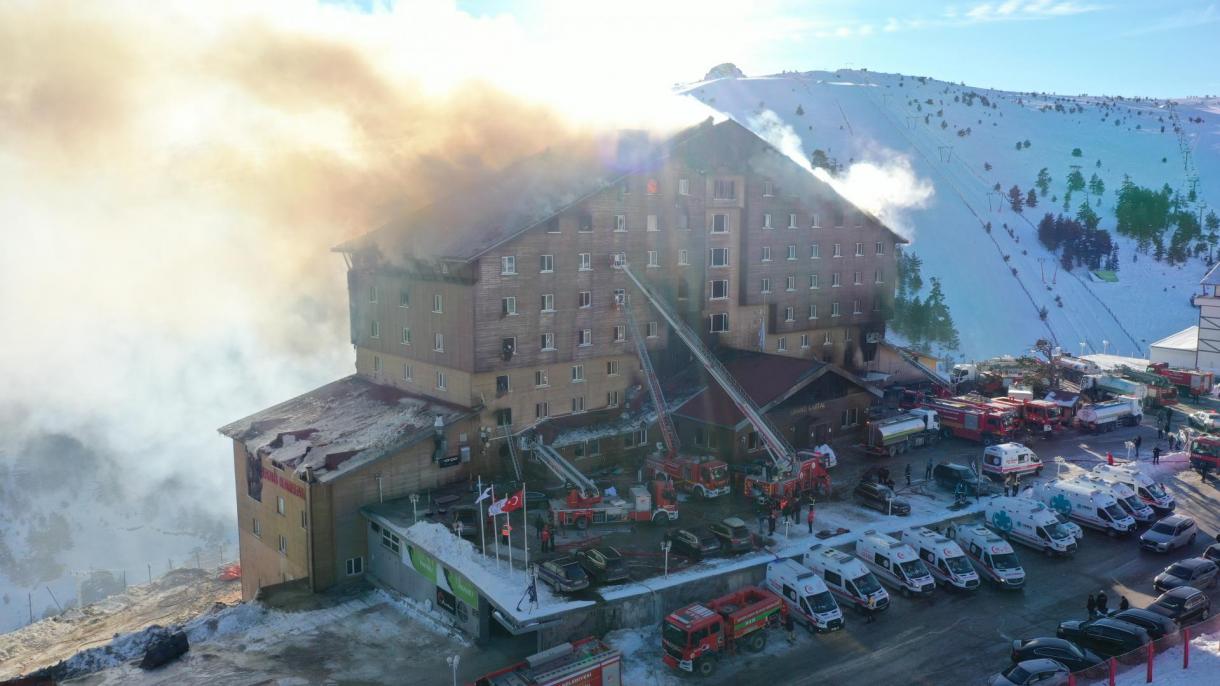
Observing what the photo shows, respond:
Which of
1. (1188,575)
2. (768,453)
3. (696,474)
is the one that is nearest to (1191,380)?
(768,453)

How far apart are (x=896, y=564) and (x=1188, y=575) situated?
893cm

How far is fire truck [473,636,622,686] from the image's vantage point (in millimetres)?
20242

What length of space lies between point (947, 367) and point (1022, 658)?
44.7 metres

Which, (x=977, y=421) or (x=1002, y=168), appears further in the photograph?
(x=1002, y=168)

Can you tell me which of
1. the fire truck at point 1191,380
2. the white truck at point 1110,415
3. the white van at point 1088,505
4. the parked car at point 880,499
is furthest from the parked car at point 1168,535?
the fire truck at point 1191,380

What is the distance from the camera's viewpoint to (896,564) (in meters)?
27.3

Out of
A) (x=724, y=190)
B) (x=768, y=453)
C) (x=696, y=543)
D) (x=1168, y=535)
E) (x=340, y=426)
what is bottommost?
(x=1168, y=535)

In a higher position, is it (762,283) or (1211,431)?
(762,283)

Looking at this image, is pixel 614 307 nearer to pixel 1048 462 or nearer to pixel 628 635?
pixel 628 635

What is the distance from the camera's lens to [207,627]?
1075 inches

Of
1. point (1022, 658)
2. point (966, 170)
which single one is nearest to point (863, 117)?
point (966, 170)

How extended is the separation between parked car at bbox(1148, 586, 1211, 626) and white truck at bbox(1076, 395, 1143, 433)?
930 inches

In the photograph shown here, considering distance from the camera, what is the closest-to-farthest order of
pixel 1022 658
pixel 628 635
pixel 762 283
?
pixel 1022 658 < pixel 628 635 < pixel 762 283

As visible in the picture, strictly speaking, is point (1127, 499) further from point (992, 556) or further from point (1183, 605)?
point (1183, 605)
